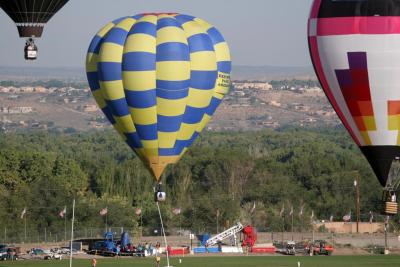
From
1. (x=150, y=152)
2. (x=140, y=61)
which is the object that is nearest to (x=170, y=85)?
(x=140, y=61)

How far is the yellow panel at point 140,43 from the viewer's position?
59438mm

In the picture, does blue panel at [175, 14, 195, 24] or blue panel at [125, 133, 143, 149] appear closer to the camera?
blue panel at [125, 133, 143, 149]

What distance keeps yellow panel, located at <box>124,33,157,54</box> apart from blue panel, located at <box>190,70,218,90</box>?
1826 mm

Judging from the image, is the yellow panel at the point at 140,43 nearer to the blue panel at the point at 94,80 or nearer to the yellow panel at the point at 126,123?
the blue panel at the point at 94,80

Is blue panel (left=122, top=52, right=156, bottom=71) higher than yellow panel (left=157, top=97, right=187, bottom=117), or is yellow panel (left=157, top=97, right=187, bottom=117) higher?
blue panel (left=122, top=52, right=156, bottom=71)

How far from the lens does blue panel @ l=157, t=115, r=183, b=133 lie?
5981 centimetres

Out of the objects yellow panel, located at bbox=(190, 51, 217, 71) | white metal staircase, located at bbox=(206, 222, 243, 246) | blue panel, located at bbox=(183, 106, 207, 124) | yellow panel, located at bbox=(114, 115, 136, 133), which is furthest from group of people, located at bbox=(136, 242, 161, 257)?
yellow panel, located at bbox=(190, 51, 217, 71)

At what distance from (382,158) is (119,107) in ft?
41.4

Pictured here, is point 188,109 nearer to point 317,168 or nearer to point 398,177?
point 398,177

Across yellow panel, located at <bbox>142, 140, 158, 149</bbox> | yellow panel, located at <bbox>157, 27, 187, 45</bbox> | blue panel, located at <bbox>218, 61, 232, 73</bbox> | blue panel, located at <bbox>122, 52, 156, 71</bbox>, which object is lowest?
yellow panel, located at <bbox>142, 140, 158, 149</bbox>

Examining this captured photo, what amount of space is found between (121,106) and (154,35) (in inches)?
114

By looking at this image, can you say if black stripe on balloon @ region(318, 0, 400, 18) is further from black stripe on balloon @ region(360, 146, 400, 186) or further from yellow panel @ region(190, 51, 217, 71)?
yellow panel @ region(190, 51, 217, 71)

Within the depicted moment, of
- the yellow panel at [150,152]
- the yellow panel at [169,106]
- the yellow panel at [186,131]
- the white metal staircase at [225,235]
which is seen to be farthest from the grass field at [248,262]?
the yellow panel at [169,106]

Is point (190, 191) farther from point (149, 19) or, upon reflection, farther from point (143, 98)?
point (143, 98)
